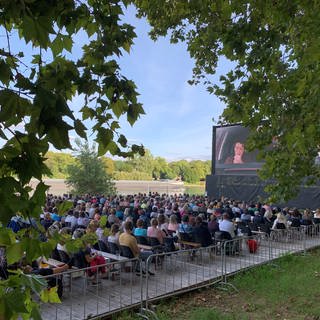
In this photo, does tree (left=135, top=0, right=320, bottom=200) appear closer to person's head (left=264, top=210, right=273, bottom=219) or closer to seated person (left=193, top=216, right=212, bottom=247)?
seated person (left=193, top=216, right=212, bottom=247)

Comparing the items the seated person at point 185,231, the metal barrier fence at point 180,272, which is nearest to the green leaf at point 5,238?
the metal barrier fence at point 180,272

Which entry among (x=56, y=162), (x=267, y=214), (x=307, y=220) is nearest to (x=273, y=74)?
(x=307, y=220)

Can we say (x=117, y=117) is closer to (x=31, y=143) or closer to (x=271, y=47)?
(x=31, y=143)

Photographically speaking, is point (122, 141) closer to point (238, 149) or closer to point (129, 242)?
point (129, 242)

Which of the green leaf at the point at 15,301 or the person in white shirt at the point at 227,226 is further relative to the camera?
the person in white shirt at the point at 227,226

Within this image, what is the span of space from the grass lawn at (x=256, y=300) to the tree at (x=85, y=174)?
2275 cm

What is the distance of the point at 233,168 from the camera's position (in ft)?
98.2

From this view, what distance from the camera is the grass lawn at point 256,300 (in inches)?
275

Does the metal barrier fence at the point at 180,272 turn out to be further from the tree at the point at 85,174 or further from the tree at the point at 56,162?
the tree at the point at 85,174

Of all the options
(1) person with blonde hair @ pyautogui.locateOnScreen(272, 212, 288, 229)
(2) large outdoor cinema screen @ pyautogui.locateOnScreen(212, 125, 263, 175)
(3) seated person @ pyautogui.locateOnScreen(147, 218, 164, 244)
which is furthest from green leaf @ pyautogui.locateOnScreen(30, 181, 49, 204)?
(2) large outdoor cinema screen @ pyautogui.locateOnScreen(212, 125, 263, 175)

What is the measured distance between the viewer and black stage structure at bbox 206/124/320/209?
28.8m

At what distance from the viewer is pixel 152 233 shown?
10.0m

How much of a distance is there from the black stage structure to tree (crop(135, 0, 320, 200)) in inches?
861

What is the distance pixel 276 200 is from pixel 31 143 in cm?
567
